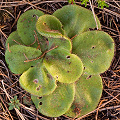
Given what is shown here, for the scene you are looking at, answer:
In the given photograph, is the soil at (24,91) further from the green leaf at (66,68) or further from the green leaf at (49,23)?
the green leaf at (66,68)

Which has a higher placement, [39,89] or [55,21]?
[55,21]

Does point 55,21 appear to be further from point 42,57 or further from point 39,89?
point 39,89

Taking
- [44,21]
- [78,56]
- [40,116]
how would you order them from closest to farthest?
[44,21]
[78,56]
[40,116]

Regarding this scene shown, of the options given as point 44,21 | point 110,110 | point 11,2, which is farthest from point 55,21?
point 110,110

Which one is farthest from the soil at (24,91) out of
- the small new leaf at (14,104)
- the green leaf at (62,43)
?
the green leaf at (62,43)

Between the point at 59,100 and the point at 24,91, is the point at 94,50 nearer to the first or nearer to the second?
the point at 59,100

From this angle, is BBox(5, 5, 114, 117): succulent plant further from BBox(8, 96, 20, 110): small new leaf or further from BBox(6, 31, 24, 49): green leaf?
BBox(8, 96, 20, 110): small new leaf
